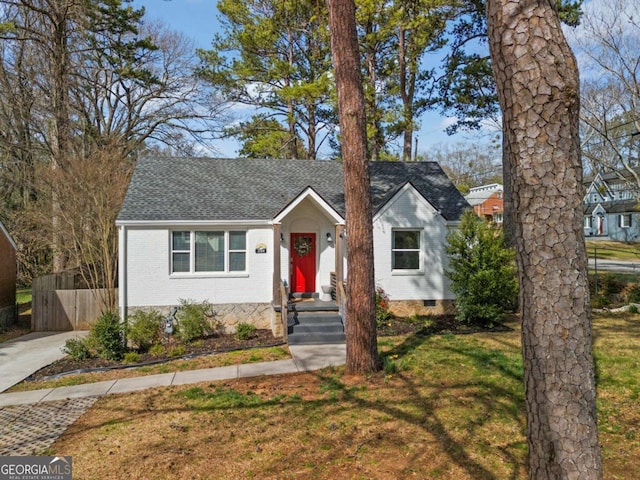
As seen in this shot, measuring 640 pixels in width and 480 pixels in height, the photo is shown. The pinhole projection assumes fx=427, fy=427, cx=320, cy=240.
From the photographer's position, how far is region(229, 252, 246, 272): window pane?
43.3 feet

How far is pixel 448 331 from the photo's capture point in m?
11.2

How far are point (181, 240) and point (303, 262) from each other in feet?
12.6

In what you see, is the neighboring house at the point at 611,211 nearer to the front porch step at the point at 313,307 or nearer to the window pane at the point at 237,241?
the front porch step at the point at 313,307

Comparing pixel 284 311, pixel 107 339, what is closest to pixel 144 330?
pixel 107 339

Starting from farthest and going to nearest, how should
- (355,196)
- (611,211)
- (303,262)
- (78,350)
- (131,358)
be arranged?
(611,211), (303,262), (78,350), (131,358), (355,196)

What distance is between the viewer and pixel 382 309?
1237 centimetres

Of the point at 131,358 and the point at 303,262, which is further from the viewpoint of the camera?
the point at 303,262

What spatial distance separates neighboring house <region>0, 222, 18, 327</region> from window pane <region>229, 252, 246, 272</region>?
877cm

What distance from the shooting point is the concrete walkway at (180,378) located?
7441mm

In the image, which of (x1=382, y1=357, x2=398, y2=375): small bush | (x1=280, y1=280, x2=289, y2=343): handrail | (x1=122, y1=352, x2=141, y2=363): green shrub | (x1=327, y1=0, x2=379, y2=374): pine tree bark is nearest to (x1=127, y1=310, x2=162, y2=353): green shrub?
(x1=122, y1=352, x2=141, y2=363): green shrub

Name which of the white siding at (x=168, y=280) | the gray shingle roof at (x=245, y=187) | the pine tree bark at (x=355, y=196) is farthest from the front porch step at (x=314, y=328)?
the gray shingle roof at (x=245, y=187)

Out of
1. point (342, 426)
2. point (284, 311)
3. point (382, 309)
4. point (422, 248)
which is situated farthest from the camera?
point (422, 248)

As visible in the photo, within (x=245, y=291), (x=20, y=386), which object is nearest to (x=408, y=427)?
(x=20, y=386)

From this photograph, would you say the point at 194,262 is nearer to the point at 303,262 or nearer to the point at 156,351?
the point at 156,351
